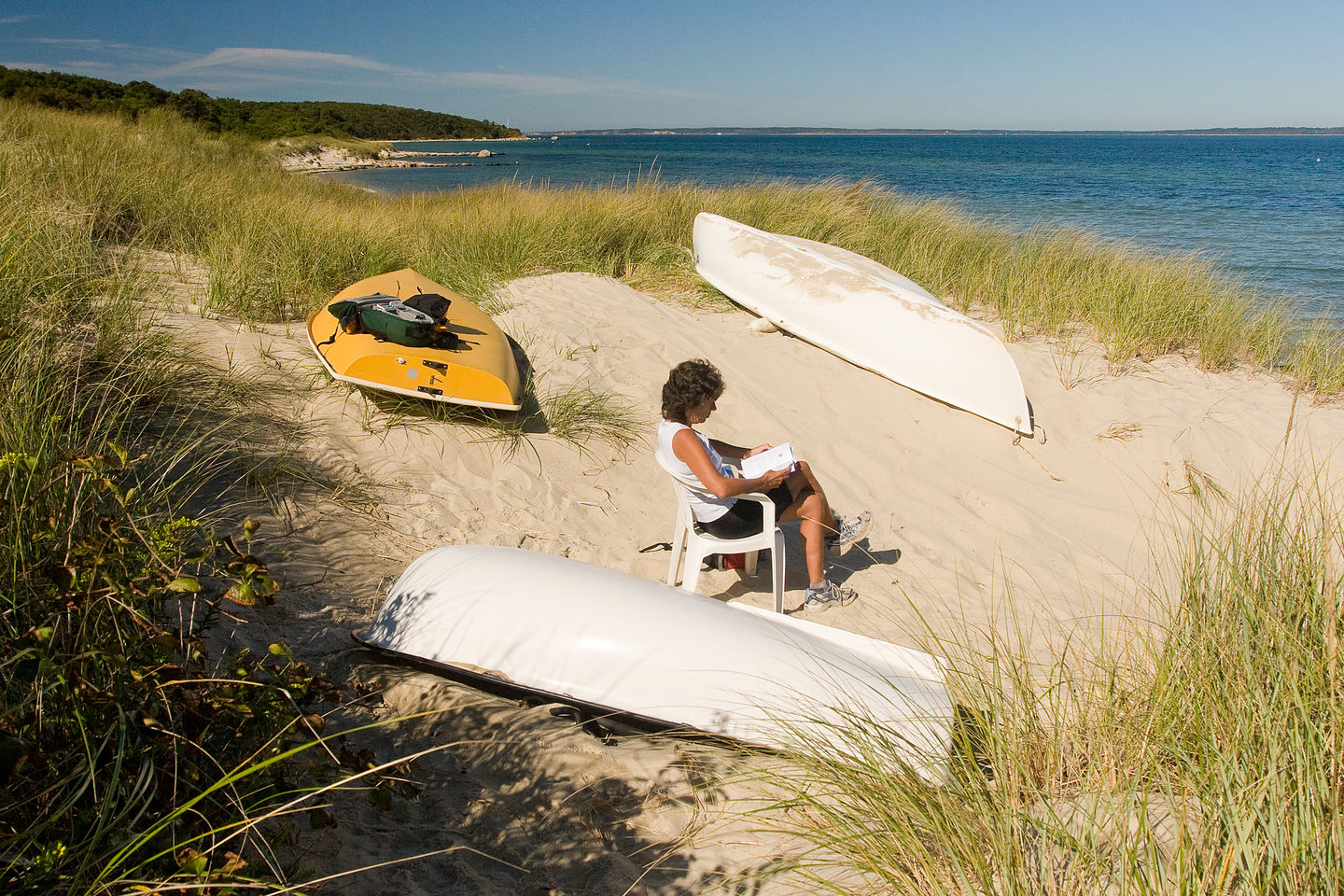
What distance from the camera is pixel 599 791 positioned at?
8.05ft

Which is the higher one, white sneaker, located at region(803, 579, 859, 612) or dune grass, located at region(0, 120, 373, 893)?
dune grass, located at region(0, 120, 373, 893)

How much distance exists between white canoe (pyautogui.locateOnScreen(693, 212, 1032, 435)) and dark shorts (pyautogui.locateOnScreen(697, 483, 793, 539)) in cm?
278

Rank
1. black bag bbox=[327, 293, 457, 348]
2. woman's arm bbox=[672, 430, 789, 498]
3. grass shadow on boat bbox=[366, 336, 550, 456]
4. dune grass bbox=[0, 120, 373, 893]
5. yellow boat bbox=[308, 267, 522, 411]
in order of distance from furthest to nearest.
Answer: grass shadow on boat bbox=[366, 336, 550, 456] → black bag bbox=[327, 293, 457, 348] → yellow boat bbox=[308, 267, 522, 411] → woman's arm bbox=[672, 430, 789, 498] → dune grass bbox=[0, 120, 373, 893]

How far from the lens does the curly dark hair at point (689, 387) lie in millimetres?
3816

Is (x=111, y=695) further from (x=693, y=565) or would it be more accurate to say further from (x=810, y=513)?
(x=810, y=513)

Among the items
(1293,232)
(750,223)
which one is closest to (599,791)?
(750,223)

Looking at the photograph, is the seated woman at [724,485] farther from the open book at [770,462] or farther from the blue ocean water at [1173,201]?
the blue ocean water at [1173,201]

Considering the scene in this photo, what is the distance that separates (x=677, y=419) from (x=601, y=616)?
4.20ft

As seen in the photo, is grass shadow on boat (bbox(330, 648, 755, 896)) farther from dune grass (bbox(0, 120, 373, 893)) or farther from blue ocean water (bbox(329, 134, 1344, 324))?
blue ocean water (bbox(329, 134, 1344, 324))

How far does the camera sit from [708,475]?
3.71 meters

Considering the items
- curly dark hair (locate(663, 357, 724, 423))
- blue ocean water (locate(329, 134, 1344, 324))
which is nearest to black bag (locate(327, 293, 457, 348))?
curly dark hair (locate(663, 357, 724, 423))

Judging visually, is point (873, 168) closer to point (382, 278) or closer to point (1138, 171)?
point (1138, 171)

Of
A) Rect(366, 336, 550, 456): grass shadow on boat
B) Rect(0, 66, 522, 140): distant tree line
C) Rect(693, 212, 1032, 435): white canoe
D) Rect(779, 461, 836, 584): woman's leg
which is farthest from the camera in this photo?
Rect(0, 66, 522, 140): distant tree line

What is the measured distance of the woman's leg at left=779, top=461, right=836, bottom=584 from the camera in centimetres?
406
